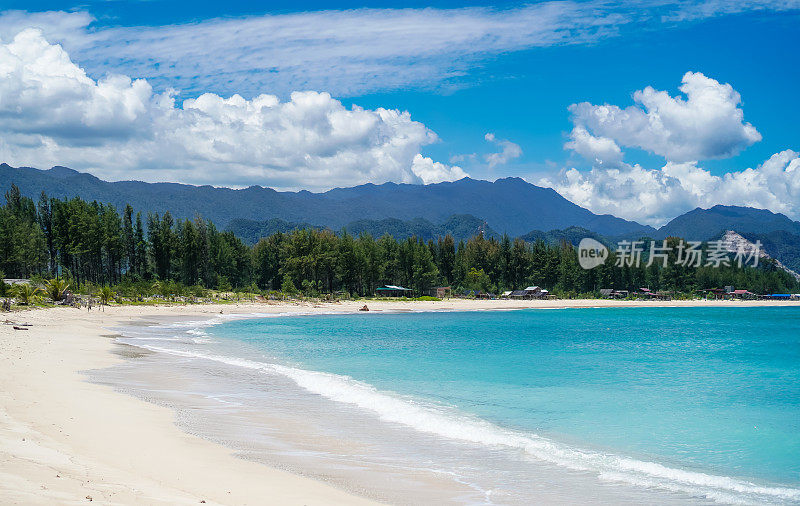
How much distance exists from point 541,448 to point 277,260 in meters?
95.8

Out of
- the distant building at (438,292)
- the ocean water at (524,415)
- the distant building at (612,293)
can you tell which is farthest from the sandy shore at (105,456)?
the distant building at (612,293)

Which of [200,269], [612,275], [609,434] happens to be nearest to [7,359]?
[609,434]

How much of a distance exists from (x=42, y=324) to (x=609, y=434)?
3157 cm

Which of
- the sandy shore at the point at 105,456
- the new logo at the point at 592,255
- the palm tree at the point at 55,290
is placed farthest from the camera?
the new logo at the point at 592,255

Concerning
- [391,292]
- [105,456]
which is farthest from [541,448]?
[391,292]

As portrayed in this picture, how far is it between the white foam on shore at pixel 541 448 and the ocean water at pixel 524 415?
1.8 inches

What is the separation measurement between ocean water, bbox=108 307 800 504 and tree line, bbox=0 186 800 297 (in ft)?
159

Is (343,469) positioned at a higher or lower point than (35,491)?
lower

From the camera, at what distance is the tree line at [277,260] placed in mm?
71438

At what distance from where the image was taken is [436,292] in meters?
107

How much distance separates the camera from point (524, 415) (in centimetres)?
1517

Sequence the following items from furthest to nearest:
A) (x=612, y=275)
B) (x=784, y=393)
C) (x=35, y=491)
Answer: (x=612, y=275), (x=784, y=393), (x=35, y=491)

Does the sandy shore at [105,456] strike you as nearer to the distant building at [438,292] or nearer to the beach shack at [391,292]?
the beach shack at [391,292]

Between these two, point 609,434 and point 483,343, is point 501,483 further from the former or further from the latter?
point 483,343
